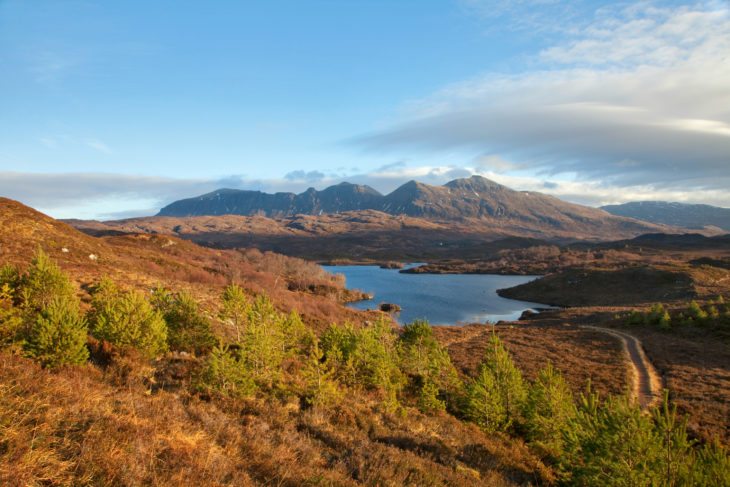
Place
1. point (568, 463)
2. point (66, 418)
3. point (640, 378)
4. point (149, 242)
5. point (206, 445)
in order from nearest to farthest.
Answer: point (66, 418) → point (206, 445) → point (568, 463) → point (640, 378) → point (149, 242)

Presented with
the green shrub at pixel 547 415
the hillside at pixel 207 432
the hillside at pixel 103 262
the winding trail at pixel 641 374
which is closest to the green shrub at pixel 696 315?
the winding trail at pixel 641 374

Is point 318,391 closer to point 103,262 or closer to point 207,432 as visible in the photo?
point 207,432

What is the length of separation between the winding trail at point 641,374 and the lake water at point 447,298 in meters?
27.6

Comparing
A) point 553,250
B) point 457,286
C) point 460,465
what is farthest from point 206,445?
point 553,250

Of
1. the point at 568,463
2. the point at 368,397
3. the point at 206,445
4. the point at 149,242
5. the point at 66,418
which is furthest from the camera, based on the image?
the point at 149,242

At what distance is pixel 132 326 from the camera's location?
15164mm

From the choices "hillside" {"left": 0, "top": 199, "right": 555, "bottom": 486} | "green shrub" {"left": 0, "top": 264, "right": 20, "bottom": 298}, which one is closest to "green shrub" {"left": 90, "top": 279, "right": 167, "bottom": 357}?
"hillside" {"left": 0, "top": 199, "right": 555, "bottom": 486}

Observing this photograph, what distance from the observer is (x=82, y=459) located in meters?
6.79

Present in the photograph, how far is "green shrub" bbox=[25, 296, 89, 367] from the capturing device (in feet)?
38.9

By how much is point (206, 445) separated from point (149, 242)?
5778 cm

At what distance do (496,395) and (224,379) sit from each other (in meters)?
12.7

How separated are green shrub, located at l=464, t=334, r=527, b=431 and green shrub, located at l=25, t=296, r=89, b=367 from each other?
52.5 ft

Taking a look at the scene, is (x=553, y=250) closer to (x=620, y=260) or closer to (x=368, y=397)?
(x=620, y=260)

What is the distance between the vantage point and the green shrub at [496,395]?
18.1 meters
